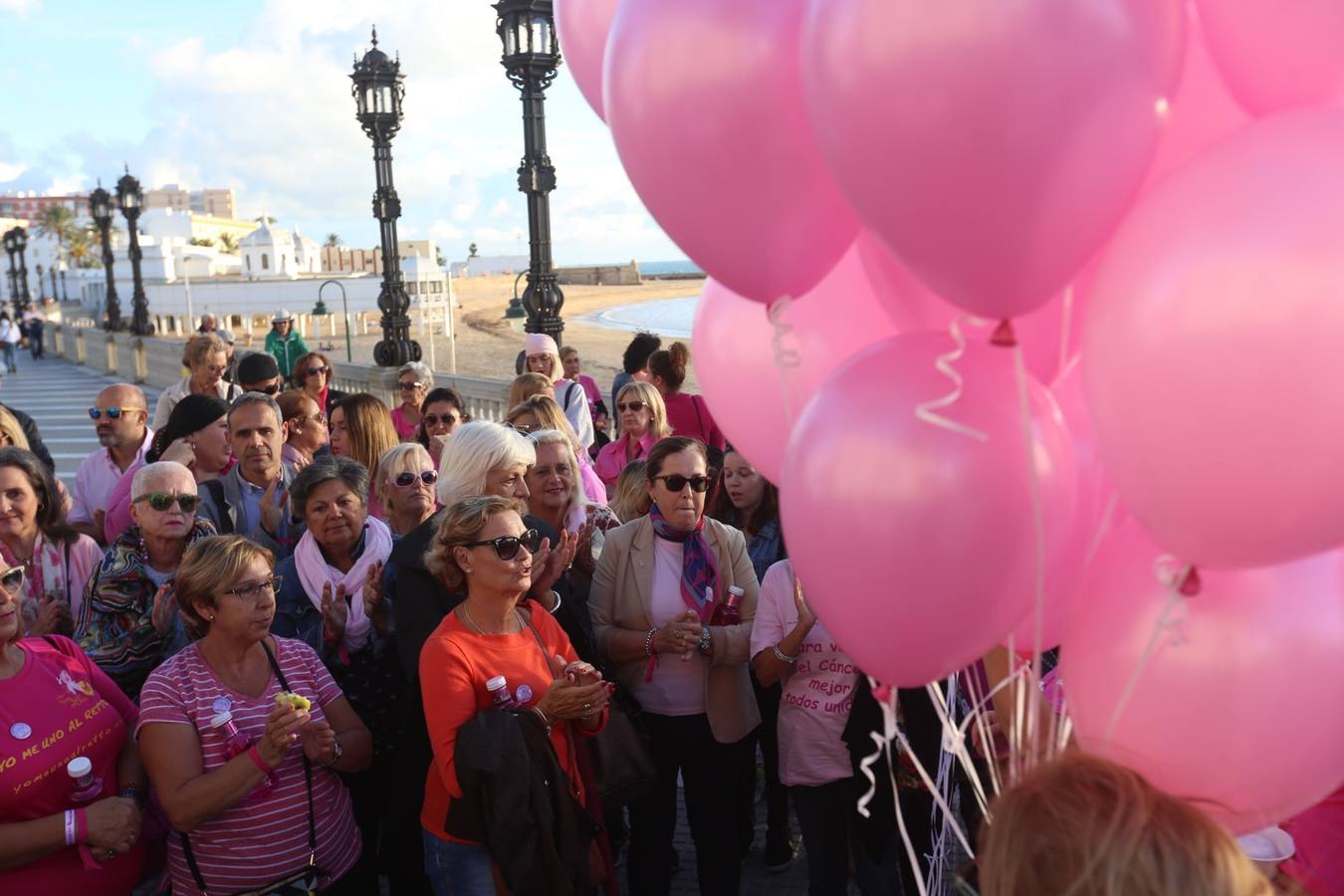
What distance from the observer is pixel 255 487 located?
5039mm

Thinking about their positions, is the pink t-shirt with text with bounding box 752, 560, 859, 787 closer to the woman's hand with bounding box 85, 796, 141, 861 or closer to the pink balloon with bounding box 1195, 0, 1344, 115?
the woman's hand with bounding box 85, 796, 141, 861

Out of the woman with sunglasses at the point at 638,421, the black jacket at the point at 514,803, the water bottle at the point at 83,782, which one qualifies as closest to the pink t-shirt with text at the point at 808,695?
the black jacket at the point at 514,803

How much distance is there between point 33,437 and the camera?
633 centimetres

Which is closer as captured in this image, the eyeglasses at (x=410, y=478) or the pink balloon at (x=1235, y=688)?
the pink balloon at (x=1235, y=688)

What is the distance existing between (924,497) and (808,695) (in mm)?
2284

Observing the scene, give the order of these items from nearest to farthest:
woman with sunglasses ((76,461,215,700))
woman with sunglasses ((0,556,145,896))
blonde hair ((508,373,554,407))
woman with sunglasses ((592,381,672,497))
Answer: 1. woman with sunglasses ((0,556,145,896))
2. woman with sunglasses ((76,461,215,700))
3. woman with sunglasses ((592,381,672,497))
4. blonde hair ((508,373,554,407))

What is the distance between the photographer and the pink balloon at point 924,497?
1666 mm

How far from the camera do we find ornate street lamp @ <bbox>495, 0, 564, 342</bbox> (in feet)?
28.9

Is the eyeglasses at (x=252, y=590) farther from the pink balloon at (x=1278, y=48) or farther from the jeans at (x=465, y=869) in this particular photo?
the pink balloon at (x=1278, y=48)

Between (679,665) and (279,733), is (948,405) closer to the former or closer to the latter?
(279,733)

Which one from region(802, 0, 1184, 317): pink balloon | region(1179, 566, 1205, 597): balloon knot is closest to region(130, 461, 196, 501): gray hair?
region(802, 0, 1184, 317): pink balloon

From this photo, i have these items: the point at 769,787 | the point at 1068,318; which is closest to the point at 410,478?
the point at 769,787

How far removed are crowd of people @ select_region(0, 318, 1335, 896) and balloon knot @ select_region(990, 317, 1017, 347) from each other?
1267 millimetres

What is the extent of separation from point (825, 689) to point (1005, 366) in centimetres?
225
